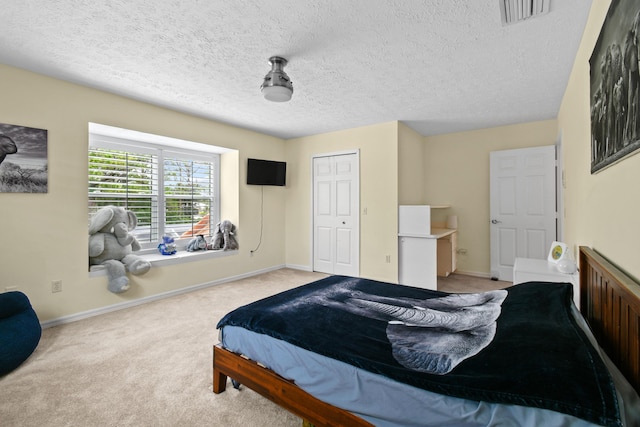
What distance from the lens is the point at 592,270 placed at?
1.64 metres

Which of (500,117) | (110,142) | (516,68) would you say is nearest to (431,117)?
(500,117)

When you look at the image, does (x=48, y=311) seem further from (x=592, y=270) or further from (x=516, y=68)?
(x=516, y=68)

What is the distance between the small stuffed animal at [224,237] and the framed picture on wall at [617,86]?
168 inches

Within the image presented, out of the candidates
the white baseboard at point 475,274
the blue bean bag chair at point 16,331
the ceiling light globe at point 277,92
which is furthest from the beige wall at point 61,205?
the white baseboard at point 475,274

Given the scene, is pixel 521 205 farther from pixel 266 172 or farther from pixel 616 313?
pixel 266 172

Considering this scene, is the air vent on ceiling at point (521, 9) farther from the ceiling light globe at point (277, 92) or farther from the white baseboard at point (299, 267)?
the white baseboard at point (299, 267)

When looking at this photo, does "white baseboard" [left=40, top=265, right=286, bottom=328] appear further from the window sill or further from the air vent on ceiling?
the air vent on ceiling

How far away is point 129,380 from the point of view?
2.00 m

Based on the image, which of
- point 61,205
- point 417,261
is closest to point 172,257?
point 61,205

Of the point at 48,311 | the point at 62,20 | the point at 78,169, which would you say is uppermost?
the point at 62,20

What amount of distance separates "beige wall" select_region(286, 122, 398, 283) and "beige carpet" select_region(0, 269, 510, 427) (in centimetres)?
240

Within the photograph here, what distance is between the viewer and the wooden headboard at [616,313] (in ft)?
3.15

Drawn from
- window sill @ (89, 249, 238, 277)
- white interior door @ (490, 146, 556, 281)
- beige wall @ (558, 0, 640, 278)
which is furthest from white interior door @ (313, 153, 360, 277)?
beige wall @ (558, 0, 640, 278)

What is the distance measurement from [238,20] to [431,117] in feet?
9.97
